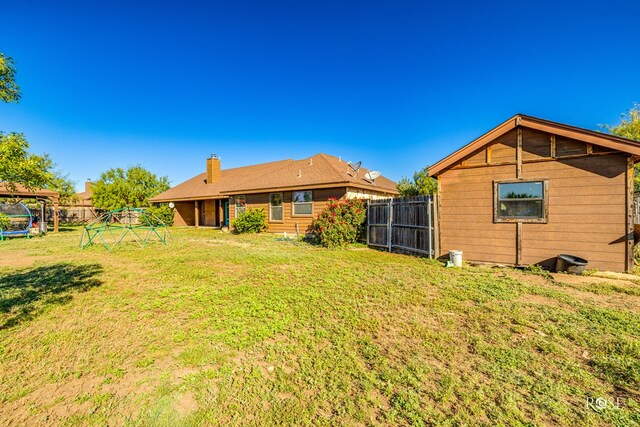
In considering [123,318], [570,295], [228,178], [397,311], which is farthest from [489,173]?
[228,178]

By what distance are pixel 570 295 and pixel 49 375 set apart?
7.24m

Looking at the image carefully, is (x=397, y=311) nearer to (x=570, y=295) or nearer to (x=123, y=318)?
(x=570, y=295)

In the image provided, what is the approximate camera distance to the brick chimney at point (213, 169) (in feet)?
71.9

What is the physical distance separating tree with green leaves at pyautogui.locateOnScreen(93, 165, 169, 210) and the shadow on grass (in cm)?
2194

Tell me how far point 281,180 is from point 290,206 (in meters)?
1.69

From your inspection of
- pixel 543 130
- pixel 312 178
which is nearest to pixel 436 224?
pixel 543 130

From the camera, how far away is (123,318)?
3904 mm

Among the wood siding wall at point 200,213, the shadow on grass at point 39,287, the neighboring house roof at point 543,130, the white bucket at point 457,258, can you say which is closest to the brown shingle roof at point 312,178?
the neighboring house roof at point 543,130

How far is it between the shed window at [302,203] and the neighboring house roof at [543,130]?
6.83 metres

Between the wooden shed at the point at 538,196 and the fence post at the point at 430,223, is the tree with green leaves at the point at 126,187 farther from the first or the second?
the wooden shed at the point at 538,196

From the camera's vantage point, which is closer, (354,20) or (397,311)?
(397,311)

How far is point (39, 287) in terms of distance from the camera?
5328 millimetres

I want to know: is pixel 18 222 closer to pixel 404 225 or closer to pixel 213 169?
pixel 213 169

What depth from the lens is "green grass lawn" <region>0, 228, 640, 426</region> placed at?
7.00ft
